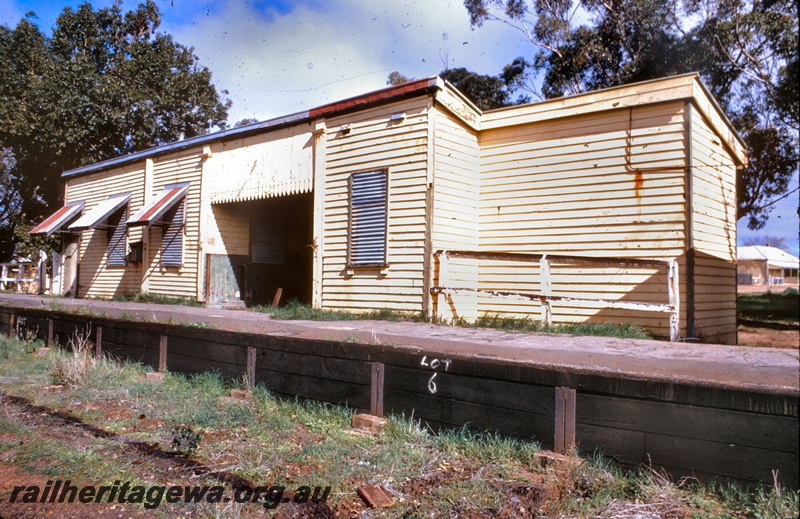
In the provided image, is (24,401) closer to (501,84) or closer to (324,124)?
(324,124)

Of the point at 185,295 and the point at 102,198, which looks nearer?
the point at 185,295

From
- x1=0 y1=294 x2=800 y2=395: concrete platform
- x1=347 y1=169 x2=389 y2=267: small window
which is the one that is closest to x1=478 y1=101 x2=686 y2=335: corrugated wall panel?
x1=347 y1=169 x2=389 y2=267: small window

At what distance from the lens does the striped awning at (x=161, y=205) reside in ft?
46.9

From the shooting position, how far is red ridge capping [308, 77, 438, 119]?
1034cm

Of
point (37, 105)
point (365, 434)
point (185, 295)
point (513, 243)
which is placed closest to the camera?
point (365, 434)

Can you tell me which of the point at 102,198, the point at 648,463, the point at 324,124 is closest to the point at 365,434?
the point at 648,463

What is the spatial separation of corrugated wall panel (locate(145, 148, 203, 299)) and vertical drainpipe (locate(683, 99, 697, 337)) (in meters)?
Result: 11.1

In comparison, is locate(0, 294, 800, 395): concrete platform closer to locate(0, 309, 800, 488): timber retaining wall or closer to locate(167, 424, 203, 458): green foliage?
locate(0, 309, 800, 488): timber retaining wall

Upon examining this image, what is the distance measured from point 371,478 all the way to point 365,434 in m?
1.03

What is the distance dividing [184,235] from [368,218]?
21.6 ft

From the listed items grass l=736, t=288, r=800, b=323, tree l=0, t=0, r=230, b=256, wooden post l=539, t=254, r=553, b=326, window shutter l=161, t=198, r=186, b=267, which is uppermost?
tree l=0, t=0, r=230, b=256

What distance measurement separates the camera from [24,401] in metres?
6.39

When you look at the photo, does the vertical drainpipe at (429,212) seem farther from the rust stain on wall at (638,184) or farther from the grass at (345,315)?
the rust stain on wall at (638,184)

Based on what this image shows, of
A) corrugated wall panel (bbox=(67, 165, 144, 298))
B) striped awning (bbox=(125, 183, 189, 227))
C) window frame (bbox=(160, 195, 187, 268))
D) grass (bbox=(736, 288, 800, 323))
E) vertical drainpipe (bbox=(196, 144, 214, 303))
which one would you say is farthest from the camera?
grass (bbox=(736, 288, 800, 323))
